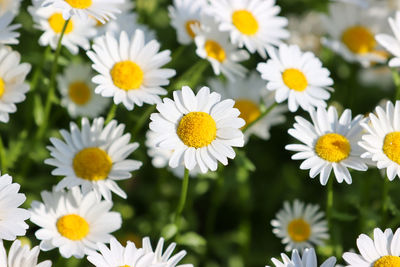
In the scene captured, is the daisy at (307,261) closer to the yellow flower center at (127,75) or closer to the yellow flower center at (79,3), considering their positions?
the yellow flower center at (127,75)

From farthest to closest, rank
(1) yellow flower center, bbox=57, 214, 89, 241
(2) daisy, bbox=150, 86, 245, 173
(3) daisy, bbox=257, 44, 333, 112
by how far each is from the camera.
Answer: (3) daisy, bbox=257, 44, 333, 112 < (1) yellow flower center, bbox=57, 214, 89, 241 < (2) daisy, bbox=150, 86, 245, 173

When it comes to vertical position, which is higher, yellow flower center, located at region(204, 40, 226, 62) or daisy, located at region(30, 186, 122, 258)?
yellow flower center, located at region(204, 40, 226, 62)

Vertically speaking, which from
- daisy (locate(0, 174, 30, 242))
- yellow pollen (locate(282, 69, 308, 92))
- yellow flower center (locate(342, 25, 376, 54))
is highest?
yellow pollen (locate(282, 69, 308, 92))

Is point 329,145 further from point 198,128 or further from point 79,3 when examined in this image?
point 79,3

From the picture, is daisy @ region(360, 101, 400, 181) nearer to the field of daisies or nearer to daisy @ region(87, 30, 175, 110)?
the field of daisies

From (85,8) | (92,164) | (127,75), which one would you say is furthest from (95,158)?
(85,8)

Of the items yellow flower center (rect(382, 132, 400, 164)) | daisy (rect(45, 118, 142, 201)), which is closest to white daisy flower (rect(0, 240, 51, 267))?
daisy (rect(45, 118, 142, 201))

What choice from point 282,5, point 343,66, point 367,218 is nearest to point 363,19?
point 343,66

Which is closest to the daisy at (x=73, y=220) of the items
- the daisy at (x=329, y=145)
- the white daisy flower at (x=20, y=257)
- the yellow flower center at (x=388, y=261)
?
the white daisy flower at (x=20, y=257)
